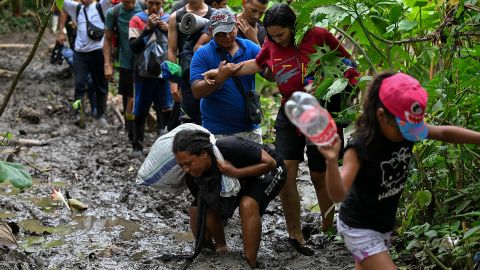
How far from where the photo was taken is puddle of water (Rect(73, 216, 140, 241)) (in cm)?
670

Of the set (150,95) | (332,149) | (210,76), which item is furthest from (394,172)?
(150,95)

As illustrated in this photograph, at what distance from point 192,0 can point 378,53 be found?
235cm

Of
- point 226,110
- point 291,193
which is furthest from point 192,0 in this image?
point 291,193

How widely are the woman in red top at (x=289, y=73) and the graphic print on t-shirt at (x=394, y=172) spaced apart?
1759 millimetres

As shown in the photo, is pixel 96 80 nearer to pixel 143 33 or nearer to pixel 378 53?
pixel 143 33

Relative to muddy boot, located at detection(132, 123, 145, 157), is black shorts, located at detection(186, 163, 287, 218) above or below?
above

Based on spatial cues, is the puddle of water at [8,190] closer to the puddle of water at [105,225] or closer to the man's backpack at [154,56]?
the puddle of water at [105,225]

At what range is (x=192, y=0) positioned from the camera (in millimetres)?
7297

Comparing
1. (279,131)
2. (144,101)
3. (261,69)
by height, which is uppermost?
(261,69)

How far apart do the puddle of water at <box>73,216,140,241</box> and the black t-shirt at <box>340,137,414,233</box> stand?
303 cm

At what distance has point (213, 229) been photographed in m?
5.76

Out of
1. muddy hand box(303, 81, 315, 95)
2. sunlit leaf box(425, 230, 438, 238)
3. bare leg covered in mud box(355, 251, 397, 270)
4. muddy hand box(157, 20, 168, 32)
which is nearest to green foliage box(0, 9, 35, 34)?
muddy hand box(157, 20, 168, 32)

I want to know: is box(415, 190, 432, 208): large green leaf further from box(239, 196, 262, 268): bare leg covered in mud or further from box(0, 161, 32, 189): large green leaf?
box(0, 161, 32, 189): large green leaf

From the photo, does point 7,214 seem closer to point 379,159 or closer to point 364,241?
point 364,241
